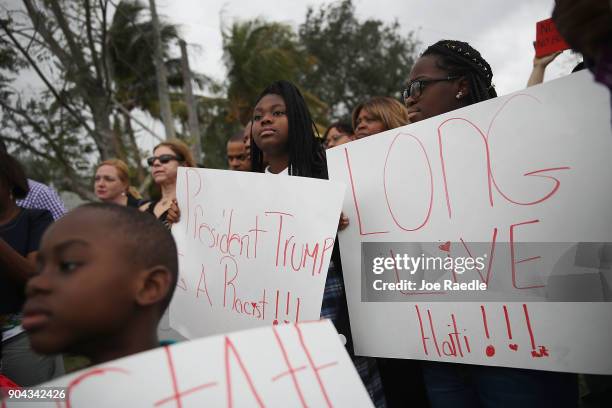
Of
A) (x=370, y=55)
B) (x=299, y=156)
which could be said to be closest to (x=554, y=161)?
(x=299, y=156)

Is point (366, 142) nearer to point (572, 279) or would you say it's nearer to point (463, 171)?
point (463, 171)

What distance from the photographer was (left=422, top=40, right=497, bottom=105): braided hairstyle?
1.67 m

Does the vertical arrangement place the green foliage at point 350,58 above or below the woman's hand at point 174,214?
above

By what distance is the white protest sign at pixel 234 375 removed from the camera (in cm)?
79

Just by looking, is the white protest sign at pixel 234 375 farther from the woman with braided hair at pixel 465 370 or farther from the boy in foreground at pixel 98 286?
the woman with braided hair at pixel 465 370

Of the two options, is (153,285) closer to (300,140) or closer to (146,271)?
(146,271)

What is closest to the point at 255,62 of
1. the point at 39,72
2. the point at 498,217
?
the point at 39,72

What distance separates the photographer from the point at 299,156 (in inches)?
74.2

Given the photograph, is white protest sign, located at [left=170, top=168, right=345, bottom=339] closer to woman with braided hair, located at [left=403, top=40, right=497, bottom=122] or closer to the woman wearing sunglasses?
woman with braided hair, located at [left=403, top=40, right=497, bottom=122]

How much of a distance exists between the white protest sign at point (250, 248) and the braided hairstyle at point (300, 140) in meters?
0.24

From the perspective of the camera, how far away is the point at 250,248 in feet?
5.49

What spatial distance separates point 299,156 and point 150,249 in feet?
3.19

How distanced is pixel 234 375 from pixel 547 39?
79.0 inches

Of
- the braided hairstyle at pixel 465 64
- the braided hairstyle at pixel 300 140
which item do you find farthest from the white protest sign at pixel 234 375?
the braided hairstyle at pixel 465 64
